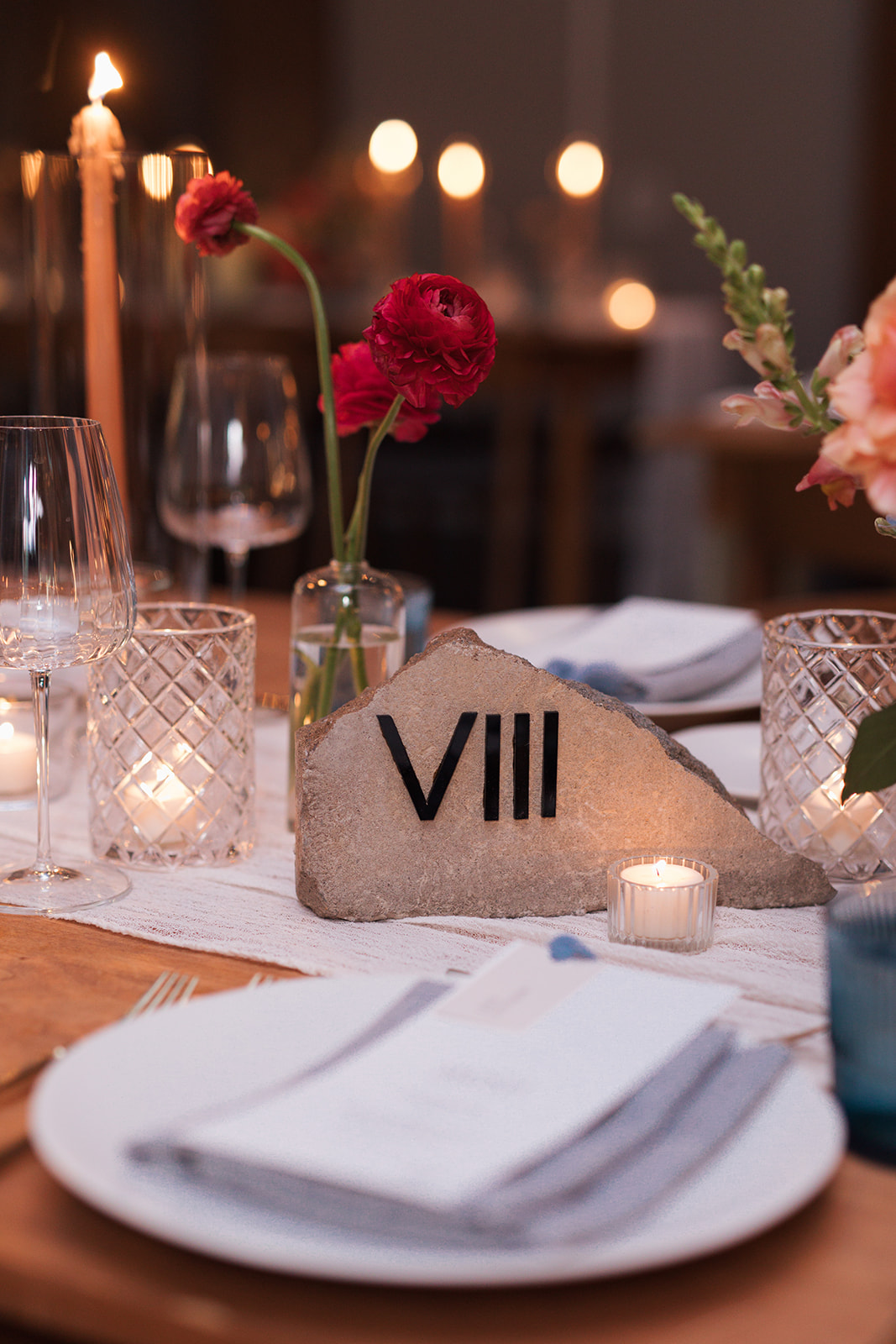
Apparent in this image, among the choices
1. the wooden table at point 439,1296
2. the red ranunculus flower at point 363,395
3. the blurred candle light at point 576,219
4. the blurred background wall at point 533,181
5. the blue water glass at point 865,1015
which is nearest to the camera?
the wooden table at point 439,1296

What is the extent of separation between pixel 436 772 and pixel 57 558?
230 mm

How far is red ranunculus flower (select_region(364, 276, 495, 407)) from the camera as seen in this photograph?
78 centimetres

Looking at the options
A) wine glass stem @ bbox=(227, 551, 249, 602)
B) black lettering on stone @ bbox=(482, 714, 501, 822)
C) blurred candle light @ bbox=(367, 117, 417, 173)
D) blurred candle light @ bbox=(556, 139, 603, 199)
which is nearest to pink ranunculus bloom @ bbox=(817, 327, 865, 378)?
black lettering on stone @ bbox=(482, 714, 501, 822)

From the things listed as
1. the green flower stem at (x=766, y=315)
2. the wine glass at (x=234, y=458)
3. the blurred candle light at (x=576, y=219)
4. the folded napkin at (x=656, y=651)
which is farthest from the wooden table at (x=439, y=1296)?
the blurred candle light at (x=576, y=219)

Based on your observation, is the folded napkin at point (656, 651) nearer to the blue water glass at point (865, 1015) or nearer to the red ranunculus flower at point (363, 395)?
the red ranunculus flower at point (363, 395)

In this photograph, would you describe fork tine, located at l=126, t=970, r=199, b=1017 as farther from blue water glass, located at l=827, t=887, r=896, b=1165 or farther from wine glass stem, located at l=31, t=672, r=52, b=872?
blue water glass, located at l=827, t=887, r=896, b=1165

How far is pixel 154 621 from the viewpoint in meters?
0.95

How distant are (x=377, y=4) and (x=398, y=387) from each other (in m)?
6.79

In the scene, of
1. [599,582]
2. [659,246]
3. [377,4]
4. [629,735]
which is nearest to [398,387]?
[629,735]

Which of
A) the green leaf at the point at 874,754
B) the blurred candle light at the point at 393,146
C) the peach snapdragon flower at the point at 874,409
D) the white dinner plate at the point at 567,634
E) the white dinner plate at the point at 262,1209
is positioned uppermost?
the blurred candle light at the point at 393,146

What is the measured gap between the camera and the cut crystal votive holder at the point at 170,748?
87cm

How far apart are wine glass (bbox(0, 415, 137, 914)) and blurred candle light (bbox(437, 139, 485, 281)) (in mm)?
5623

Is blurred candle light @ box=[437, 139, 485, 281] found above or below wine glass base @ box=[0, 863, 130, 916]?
above

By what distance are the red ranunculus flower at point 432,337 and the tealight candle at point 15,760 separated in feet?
1.28
